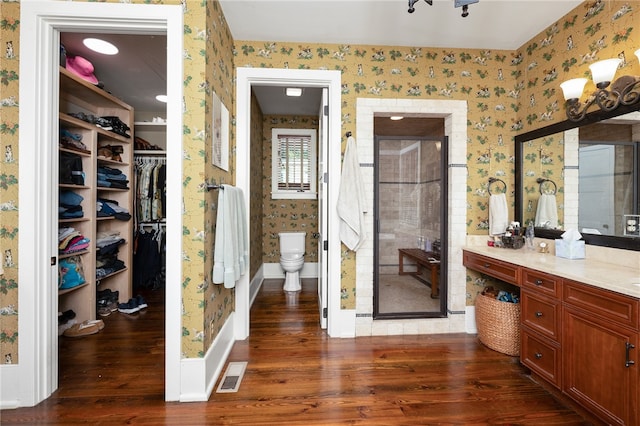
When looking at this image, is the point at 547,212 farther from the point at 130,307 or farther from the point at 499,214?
the point at 130,307

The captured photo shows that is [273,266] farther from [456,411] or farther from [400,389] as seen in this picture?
[456,411]

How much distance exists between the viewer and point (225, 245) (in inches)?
76.3

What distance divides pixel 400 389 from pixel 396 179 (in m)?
1.72

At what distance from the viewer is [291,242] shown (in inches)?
166

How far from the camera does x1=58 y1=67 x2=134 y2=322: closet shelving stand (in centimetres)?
262

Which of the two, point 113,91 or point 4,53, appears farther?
point 113,91

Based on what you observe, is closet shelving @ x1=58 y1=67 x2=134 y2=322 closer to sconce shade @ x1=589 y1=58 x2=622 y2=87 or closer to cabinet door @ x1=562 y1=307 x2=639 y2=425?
cabinet door @ x1=562 y1=307 x2=639 y2=425

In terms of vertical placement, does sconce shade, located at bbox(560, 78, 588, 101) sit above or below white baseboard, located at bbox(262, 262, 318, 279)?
above

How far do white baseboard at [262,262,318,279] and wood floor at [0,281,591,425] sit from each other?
190 cm

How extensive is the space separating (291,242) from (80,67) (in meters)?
2.98

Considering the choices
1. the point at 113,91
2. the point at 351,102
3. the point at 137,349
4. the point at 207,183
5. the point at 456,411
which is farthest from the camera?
the point at 113,91

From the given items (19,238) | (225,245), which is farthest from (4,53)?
(225,245)

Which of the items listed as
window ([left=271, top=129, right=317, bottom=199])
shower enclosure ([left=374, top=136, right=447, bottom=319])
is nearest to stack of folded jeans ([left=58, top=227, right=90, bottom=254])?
window ([left=271, top=129, right=317, bottom=199])

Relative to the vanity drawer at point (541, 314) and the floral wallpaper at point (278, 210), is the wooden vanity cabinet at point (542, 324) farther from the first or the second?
the floral wallpaper at point (278, 210)
